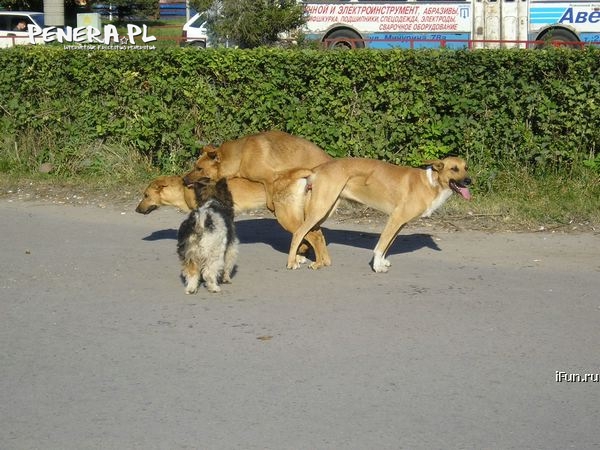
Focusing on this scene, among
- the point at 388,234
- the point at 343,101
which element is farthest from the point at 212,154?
the point at 343,101

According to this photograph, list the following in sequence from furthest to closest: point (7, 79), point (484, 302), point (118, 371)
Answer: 1. point (7, 79)
2. point (484, 302)
3. point (118, 371)

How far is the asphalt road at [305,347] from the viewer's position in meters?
5.44

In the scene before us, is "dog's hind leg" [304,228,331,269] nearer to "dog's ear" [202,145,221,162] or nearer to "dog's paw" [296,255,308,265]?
"dog's paw" [296,255,308,265]

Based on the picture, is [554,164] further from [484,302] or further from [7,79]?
[7,79]

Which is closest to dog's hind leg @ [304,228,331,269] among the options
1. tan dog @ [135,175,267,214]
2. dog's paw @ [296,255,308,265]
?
dog's paw @ [296,255,308,265]

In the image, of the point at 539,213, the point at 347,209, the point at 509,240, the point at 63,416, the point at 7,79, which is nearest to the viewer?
the point at 63,416

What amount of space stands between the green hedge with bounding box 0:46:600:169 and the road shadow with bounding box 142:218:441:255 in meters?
1.73

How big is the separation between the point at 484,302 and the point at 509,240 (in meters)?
2.47

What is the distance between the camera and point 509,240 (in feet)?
33.8

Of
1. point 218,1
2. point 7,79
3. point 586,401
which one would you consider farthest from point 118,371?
point 218,1

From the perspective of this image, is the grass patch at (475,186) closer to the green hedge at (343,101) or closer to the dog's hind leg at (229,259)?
the green hedge at (343,101)

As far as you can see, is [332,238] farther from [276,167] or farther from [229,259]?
[229,259]

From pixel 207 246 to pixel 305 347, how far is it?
162cm

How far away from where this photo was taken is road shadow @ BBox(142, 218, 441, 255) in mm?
10195
